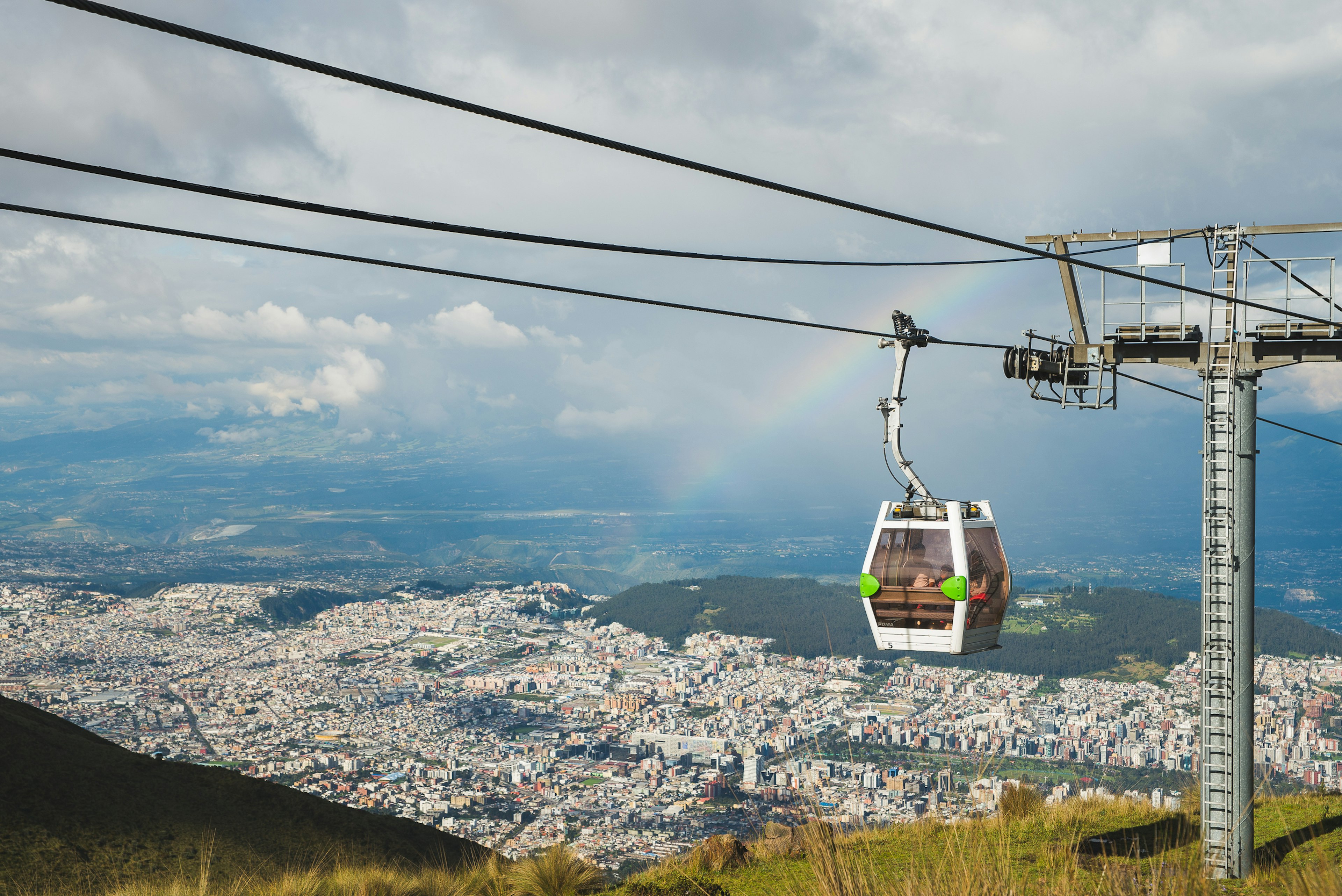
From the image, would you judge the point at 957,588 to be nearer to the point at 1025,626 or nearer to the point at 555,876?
the point at 555,876

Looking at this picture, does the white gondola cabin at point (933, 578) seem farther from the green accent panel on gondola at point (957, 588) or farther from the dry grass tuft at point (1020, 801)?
the dry grass tuft at point (1020, 801)

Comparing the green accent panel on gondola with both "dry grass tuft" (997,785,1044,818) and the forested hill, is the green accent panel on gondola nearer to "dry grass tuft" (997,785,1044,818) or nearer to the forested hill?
"dry grass tuft" (997,785,1044,818)

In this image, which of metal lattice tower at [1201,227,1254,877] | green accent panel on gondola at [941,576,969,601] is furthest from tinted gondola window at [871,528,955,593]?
metal lattice tower at [1201,227,1254,877]

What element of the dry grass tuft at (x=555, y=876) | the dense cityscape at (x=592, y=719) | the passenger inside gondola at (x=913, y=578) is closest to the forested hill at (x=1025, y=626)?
the dense cityscape at (x=592, y=719)

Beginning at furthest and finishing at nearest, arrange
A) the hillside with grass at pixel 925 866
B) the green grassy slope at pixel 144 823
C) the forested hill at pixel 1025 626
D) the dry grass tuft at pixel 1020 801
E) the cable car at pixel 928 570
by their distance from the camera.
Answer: the forested hill at pixel 1025 626
the dry grass tuft at pixel 1020 801
the green grassy slope at pixel 144 823
the cable car at pixel 928 570
the hillside with grass at pixel 925 866

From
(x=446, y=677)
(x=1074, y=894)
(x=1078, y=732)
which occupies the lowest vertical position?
(x=446, y=677)

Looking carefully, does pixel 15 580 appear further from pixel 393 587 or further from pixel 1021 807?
pixel 1021 807

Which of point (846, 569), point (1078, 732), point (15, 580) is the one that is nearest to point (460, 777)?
point (1078, 732)
